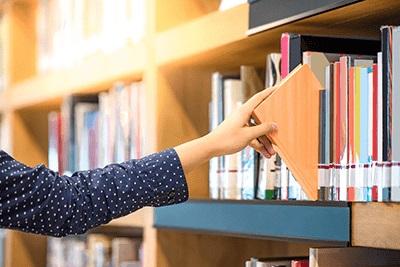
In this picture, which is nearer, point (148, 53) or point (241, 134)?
point (241, 134)

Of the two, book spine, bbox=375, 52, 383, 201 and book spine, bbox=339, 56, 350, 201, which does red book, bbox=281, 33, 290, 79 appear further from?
book spine, bbox=375, 52, 383, 201

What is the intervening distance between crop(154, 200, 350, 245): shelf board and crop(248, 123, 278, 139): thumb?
14 cm

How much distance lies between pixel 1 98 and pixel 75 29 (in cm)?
60

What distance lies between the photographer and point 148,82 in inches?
90.7

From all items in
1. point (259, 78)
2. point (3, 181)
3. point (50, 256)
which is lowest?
point (50, 256)

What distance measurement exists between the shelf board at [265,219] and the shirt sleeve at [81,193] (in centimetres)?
16

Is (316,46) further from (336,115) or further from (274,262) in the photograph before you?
(274,262)

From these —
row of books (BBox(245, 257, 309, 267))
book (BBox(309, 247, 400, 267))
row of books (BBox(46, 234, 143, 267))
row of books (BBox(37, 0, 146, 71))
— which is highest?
row of books (BBox(37, 0, 146, 71))

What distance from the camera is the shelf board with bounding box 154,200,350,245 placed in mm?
1539

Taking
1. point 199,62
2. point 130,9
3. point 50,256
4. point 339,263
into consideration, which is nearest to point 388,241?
point 339,263

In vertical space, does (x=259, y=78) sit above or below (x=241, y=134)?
above

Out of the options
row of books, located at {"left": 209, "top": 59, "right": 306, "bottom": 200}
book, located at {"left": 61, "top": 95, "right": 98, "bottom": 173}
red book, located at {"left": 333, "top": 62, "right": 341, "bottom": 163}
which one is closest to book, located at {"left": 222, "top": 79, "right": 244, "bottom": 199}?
row of books, located at {"left": 209, "top": 59, "right": 306, "bottom": 200}

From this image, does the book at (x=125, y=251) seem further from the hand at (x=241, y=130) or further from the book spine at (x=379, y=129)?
the book spine at (x=379, y=129)

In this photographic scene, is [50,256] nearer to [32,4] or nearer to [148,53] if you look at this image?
[32,4]
